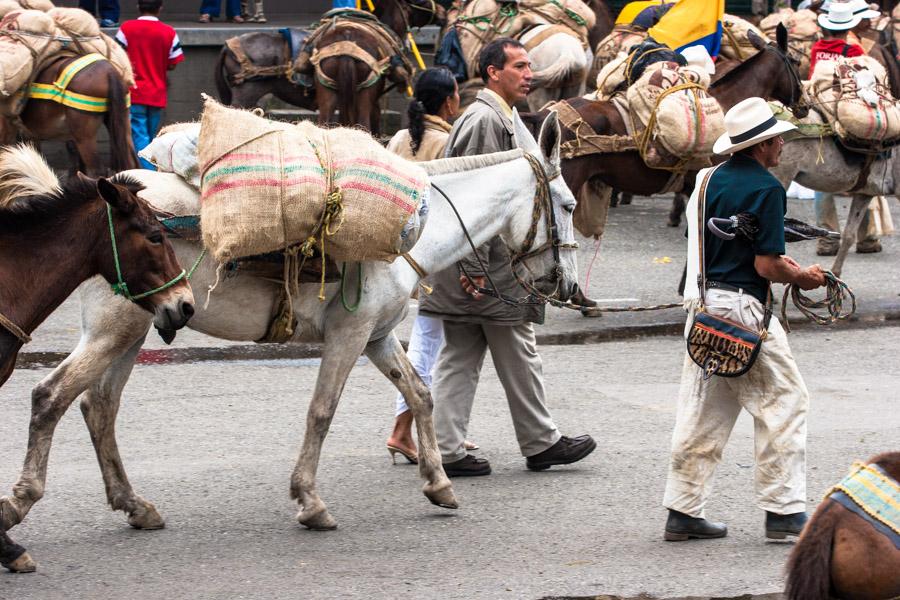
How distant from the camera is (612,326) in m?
10.9

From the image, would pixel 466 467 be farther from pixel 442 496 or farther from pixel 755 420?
pixel 755 420

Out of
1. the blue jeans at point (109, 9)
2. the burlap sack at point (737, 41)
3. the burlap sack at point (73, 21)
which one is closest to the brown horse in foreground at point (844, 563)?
the burlap sack at point (73, 21)

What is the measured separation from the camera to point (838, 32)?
12.7 m

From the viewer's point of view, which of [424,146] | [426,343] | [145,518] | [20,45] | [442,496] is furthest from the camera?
[20,45]

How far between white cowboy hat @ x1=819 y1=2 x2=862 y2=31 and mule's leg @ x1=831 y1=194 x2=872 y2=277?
1.63 metres

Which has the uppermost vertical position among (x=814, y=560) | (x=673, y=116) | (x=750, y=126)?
(x=750, y=126)

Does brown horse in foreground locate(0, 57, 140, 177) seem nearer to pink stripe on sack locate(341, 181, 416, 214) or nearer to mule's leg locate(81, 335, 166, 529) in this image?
mule's leg locate(81, 335, 166, 529)

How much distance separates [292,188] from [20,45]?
7.62 meters

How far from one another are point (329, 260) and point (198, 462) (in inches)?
70.6

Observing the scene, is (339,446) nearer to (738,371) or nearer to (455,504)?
(455,504)

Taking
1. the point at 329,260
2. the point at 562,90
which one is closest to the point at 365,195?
the point at 329,260

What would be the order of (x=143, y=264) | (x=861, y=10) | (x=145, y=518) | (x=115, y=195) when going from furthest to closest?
(x=861, y=10) → (x=145, y=518) → (x=143, y=264) → (x=115, y=195)

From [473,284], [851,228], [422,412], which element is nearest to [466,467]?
[422,412]

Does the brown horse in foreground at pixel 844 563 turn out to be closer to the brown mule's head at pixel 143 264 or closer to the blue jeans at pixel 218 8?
the brown mule's head at pixel 143 264
